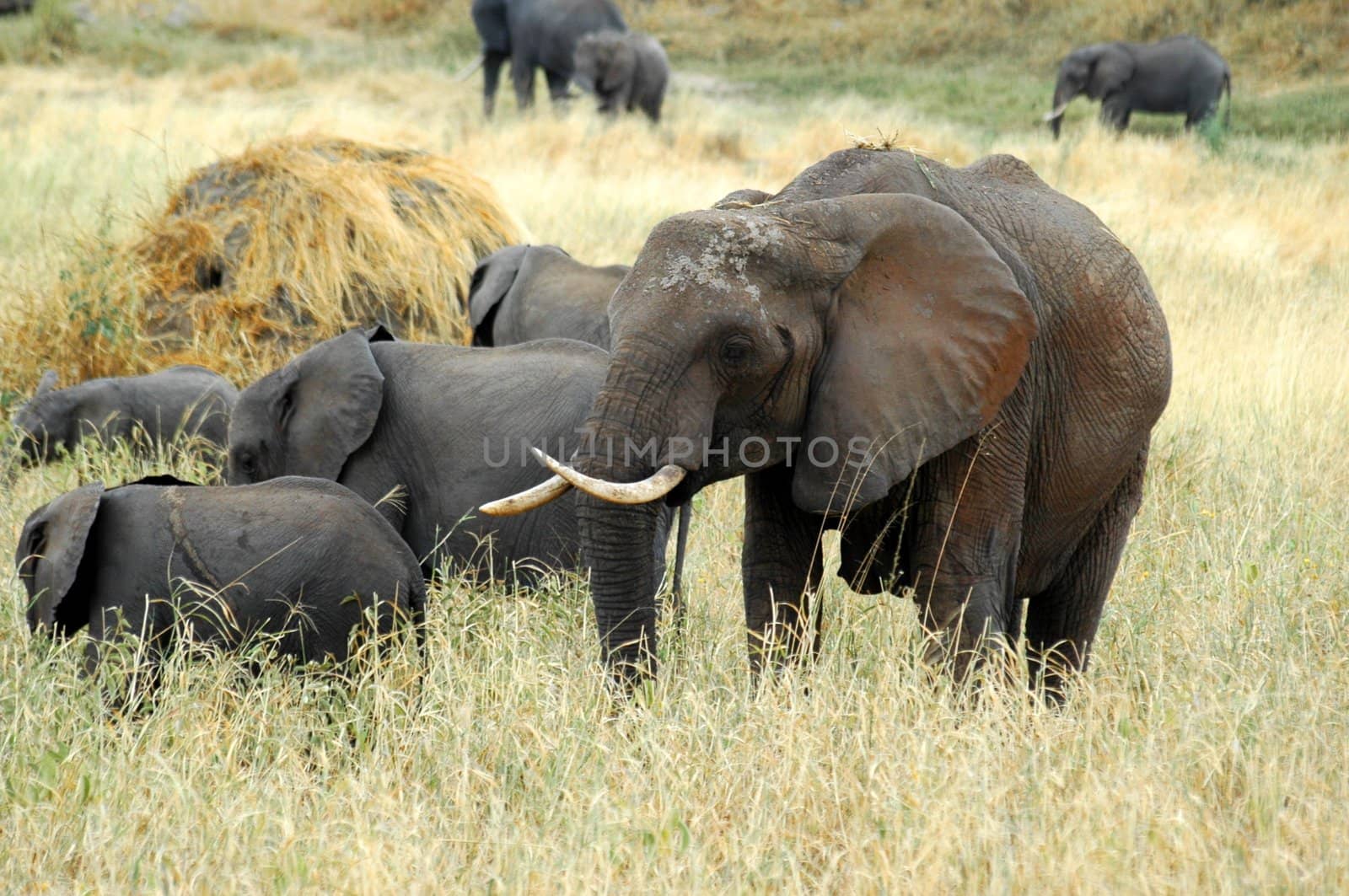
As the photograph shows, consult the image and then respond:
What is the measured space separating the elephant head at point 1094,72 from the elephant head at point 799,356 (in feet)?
71.6

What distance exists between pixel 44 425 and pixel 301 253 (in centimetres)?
174

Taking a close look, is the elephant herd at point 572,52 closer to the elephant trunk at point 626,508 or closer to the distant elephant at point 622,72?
the distant elephant at point 622,72

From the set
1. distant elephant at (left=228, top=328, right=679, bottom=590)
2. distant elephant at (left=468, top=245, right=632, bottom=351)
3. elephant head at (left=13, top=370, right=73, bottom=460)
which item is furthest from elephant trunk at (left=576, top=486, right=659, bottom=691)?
elephant head at (left=13, top=370, right=73, bottom=460)

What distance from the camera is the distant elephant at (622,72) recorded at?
74.8ft

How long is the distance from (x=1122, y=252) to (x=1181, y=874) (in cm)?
190

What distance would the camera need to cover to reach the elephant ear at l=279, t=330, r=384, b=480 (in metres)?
6.00

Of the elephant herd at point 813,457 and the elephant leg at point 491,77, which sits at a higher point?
the elephant herd at point 813,457

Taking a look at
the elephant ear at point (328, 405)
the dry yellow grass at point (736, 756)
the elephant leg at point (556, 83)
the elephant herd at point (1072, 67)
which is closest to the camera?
the dry yellow grass at point (736, 756)

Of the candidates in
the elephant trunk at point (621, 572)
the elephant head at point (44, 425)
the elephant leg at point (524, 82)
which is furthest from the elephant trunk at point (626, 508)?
the elephant leg at point (524, 82)

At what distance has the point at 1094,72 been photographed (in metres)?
24.8

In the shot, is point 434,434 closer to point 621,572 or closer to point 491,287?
point 621,572

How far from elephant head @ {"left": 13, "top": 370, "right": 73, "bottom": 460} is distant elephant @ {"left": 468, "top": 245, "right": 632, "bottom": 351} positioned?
218cm

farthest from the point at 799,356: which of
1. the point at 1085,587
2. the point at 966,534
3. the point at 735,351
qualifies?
the point at 1085,587

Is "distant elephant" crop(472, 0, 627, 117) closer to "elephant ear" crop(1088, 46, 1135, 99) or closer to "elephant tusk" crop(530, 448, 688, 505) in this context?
"elephant ear" crop(1088, 46, 1135, 99)
